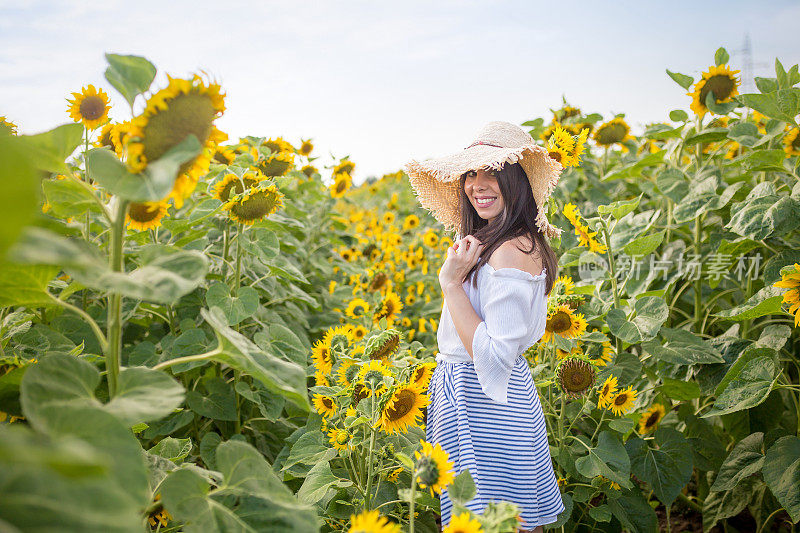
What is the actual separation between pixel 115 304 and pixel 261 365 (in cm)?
22

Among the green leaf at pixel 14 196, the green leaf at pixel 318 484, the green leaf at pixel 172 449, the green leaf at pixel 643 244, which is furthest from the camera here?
the green leaf at pixel 643 244

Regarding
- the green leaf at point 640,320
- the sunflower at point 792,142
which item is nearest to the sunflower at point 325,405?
the green leaf at point 640,320

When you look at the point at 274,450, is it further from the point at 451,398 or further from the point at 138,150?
the point at 138,150

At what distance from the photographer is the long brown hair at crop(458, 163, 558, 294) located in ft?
6.00

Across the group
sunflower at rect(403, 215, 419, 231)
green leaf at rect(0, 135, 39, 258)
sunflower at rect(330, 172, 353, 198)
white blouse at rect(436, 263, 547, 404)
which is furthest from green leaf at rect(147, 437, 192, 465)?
sunflower at rect(403, 215, 419, 231)

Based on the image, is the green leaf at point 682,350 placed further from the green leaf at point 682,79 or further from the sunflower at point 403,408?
the green leaf at point 682,79

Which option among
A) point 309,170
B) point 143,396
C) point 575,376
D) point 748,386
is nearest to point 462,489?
point 143,396

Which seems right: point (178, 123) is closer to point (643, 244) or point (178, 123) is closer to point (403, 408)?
point (403, 408)

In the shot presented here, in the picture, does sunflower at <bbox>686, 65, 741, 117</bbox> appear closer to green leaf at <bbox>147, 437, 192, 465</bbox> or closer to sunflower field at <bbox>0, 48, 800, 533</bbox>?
sunflower field at <bbox>0, 48, 800, 533</bbox>

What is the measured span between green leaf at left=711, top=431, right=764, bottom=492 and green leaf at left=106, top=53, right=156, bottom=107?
2330 millimetres

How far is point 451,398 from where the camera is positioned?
178cm

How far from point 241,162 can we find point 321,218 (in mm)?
1188

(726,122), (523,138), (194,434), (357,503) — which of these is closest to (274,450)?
Result: (194,434)

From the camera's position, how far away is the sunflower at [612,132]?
11.6ft
